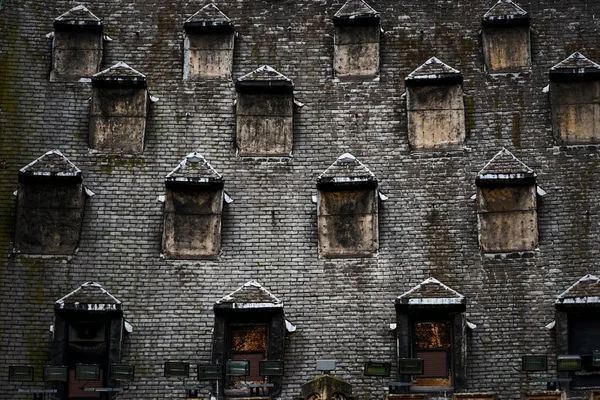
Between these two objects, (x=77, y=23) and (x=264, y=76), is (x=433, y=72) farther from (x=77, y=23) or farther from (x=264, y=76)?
(x=77, y=23)

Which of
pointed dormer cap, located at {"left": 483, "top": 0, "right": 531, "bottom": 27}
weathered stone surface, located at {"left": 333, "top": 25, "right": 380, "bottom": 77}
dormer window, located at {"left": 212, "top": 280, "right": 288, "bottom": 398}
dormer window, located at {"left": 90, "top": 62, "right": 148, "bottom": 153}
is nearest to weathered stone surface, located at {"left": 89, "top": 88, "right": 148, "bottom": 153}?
dormer window, located at {"left": 90, "top": 62, "right": 148, "bottom": 153}

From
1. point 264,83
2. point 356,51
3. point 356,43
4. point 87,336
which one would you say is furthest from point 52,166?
point 356,43

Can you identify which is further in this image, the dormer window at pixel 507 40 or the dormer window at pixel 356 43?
the dormer window at pixel 356 43

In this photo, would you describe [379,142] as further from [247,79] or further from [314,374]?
[314,374]

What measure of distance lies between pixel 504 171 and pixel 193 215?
9.97 metres

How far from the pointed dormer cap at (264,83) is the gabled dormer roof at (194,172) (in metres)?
2.87

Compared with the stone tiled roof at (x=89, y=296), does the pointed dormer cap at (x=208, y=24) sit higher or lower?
higher

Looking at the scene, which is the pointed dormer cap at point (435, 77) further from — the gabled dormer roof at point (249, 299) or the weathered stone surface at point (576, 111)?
the gabled dormer roof at point (249, 299)

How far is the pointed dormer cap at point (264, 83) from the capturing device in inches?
1699

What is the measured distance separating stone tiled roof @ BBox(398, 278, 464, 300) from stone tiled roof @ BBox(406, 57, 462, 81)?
7535mm

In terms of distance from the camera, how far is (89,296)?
129 ft

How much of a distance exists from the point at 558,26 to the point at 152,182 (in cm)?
1523

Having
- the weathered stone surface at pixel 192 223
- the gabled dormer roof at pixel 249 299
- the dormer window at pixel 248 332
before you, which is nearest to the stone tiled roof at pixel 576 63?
the weathered stone surface at pixel 192 223

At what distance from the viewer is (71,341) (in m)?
39.0
